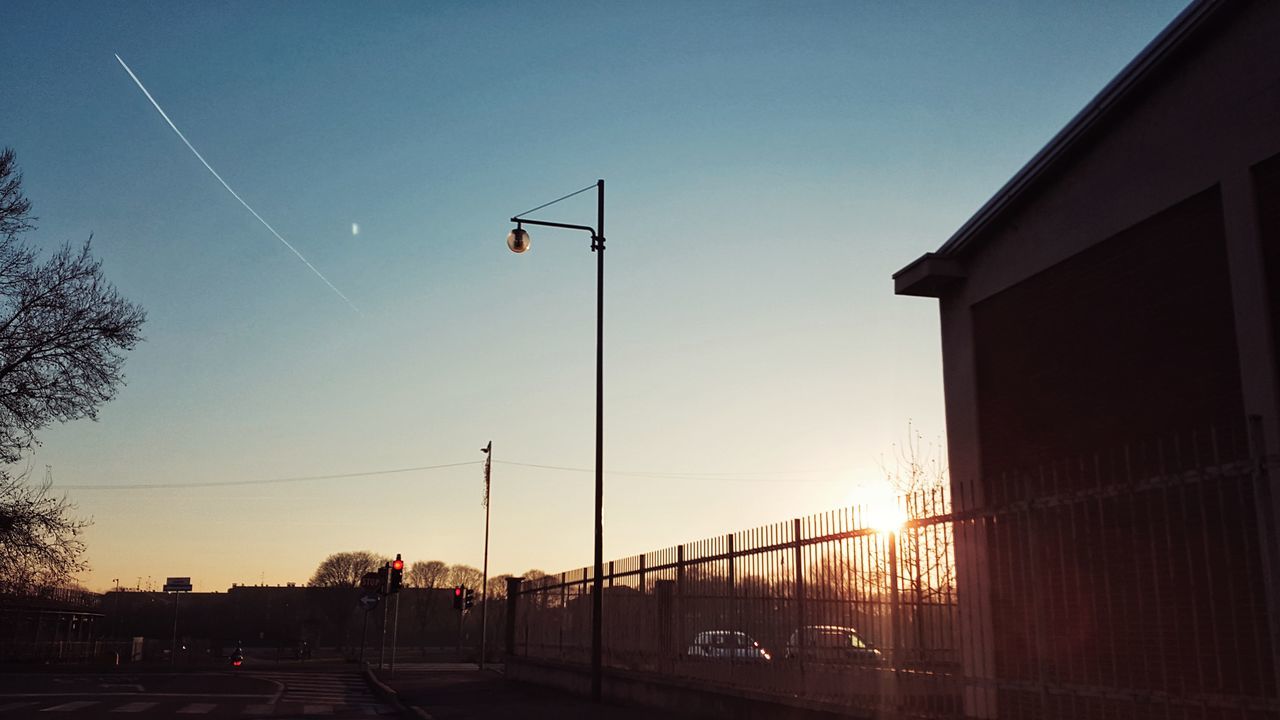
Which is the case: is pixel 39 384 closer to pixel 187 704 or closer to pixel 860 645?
pixel 187 704

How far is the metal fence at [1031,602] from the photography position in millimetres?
7547

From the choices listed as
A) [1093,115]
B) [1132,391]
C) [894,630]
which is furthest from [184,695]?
[1093,115]

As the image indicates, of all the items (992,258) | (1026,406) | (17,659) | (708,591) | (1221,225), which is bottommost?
(17,659)

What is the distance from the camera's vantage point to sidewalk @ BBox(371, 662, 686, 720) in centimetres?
1741

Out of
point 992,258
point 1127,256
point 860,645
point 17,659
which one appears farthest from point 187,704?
point 17,659

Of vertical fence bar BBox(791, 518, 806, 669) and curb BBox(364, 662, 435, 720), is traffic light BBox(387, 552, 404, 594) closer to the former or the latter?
curb BBox(364, 662, 435, 720)

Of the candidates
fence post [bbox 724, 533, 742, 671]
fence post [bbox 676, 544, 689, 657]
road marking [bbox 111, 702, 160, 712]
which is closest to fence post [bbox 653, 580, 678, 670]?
fence post [bbox 676, 544, 689, 657]

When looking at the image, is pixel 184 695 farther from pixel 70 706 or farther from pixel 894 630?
pixel 894 630

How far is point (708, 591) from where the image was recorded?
1530 centimetres

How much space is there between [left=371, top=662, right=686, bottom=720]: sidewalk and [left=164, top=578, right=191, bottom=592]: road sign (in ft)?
80.1

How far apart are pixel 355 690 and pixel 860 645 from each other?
2140 centimetres

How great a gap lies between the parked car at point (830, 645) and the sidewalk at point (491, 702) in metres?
4.56

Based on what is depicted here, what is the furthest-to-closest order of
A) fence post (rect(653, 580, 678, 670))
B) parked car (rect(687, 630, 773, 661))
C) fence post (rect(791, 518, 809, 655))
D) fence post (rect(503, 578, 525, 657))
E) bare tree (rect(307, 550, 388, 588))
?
1. bare tree (rect(307, 550, 388, 588))
2. fence post (rect(503, 578, 525, 657))
3. fence post (rect(653, 580, 678, 670))
4. parked car (rect(687, 630, 773, 661))
5. fence post (rect(791, 518, 809, 655))

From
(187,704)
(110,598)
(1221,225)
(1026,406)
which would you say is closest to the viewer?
(1221,225)
